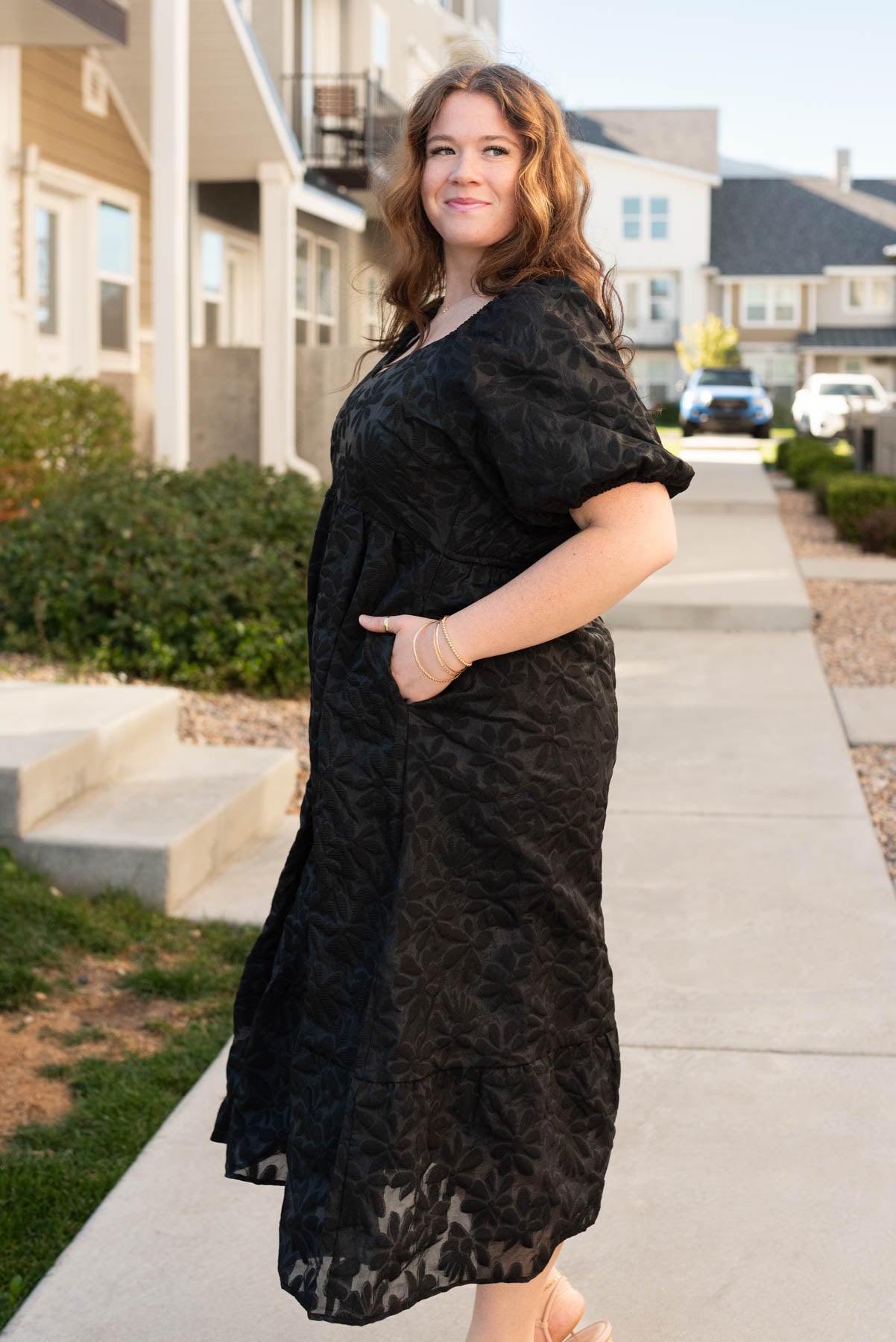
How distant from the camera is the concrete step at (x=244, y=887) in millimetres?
4273

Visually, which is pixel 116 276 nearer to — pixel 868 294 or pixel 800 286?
pixel 800 286

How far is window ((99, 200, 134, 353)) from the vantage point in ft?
39.4

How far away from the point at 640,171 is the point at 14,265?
140 feet

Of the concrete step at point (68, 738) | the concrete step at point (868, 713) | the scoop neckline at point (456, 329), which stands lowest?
the concrete step at point (868, 713)

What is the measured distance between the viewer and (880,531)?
40.4 ft

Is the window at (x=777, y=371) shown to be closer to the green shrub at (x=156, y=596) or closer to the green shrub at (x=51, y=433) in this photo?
the green shrub at (x=51, y=433)

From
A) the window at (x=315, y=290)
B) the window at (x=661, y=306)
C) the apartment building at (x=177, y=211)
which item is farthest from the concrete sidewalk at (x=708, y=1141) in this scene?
the window at (x=661, y=306)

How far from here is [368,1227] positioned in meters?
1.91

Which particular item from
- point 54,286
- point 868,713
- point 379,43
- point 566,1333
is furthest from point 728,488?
point 566,1333

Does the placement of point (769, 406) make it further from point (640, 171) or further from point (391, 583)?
point (391, 583)

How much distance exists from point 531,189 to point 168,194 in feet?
26.1

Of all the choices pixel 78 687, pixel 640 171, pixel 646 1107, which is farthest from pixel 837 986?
pixel 640 171

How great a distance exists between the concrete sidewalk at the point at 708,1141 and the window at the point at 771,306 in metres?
47.4

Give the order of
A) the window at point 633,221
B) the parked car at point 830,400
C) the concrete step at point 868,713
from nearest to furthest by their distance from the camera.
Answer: the concrete step at point 868,713
the parked car at point 830,400
the window at point 633,221
